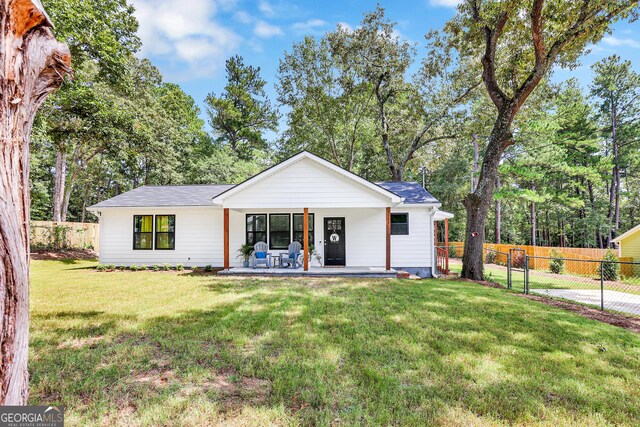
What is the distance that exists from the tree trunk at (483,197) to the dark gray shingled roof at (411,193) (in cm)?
154

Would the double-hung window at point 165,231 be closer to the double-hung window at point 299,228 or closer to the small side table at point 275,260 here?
the small side table at point 275,260

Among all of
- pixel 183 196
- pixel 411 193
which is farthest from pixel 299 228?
pixel 183 196

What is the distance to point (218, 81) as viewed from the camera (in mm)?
31953

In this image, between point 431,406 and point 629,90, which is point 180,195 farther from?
point 629,90

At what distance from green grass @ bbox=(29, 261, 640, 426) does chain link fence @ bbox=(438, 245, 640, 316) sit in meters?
2.47

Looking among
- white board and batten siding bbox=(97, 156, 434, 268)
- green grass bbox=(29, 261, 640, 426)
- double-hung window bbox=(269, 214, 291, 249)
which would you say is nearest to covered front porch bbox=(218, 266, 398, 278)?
white board and batten siding bbox=(97, 156, 434, 268)

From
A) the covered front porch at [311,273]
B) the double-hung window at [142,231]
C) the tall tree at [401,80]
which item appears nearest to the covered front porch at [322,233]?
the covered front porch at [311,273]

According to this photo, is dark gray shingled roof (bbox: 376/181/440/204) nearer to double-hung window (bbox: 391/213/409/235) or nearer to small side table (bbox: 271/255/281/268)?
A: double-hung window (bbox: 391/213/409/235)

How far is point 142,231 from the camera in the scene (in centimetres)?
1361

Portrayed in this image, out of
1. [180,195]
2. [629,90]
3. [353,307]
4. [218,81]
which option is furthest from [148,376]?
[629,90]

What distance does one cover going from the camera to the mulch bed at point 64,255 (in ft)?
50.6

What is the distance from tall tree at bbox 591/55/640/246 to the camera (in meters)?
24.0

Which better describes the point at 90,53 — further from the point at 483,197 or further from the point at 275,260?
the point at 483,197

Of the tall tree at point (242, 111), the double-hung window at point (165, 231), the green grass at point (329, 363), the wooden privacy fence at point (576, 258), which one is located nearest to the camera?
the green grass at point (329, 363)
